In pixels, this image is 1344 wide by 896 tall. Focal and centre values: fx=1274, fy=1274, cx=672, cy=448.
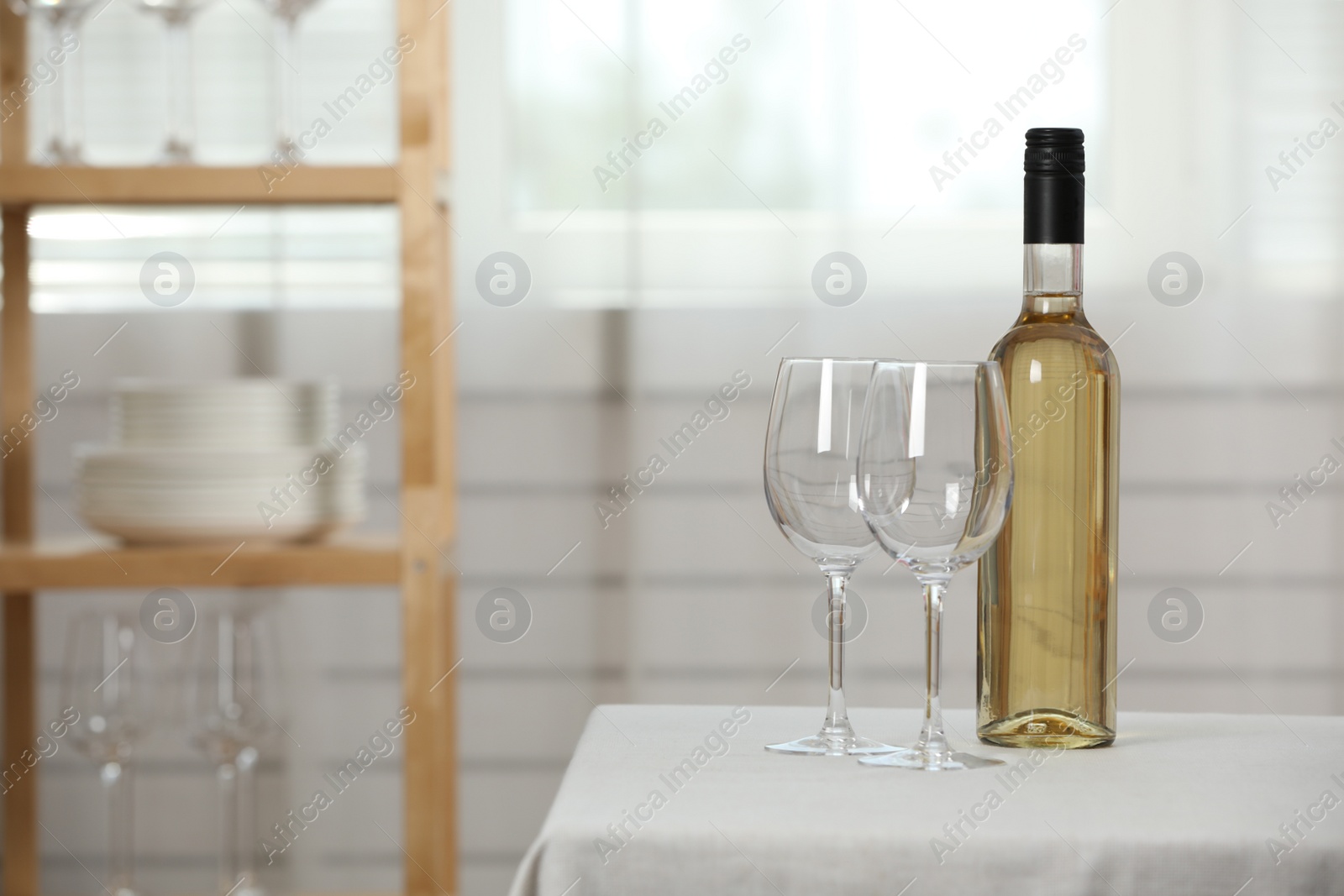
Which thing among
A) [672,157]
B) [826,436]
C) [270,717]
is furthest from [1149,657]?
[826,436]

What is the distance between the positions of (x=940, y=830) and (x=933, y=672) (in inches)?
4.8

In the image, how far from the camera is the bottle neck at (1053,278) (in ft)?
2.40

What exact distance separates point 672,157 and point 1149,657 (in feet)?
3.21

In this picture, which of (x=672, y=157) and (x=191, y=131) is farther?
(x=672, y=157)

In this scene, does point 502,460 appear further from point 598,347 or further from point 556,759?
point 556,759

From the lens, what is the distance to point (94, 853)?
1.79 meters

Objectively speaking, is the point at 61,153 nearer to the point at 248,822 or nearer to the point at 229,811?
the point at 229,811

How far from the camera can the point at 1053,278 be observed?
0.74 metres

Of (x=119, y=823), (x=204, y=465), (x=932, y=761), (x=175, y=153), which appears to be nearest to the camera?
(x=932, y=761)

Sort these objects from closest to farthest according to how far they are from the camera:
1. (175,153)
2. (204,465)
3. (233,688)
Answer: (233,688) → (204,465) → (175,153)

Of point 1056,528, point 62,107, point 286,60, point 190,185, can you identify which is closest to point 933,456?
point 1056,528

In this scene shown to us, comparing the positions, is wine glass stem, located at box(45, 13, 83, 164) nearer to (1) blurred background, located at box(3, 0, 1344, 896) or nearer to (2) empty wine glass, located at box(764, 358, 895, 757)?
(1) blurred background, located at box(3, 0, 1344, 896)

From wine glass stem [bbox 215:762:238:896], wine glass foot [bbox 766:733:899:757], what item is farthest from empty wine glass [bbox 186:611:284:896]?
wine glass foot [bbox 766:733:899:757]

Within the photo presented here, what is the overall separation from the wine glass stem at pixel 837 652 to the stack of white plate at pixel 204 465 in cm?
78
